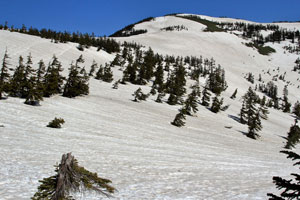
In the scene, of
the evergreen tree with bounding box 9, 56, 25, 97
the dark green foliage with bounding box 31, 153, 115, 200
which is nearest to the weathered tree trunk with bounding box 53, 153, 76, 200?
the dark green foliage with bounding box 31, 153, 115, 200

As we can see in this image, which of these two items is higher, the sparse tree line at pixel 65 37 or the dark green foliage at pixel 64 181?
the sparse tree line at pixel 65 37

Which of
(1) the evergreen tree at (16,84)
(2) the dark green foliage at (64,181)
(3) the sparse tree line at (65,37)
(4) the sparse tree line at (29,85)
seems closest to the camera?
(2) the dark green foliage at (64,181)

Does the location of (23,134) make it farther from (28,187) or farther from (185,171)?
(185,171)

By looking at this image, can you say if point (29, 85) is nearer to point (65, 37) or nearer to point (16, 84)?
point (16, 84)

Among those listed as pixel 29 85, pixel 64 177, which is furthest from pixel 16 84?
pixel 64 177

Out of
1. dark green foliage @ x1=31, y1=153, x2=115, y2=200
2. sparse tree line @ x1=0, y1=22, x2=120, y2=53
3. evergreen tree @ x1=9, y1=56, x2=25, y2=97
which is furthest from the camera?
sparse tree line @ x1=0, y1=22, x2=120, y2=53

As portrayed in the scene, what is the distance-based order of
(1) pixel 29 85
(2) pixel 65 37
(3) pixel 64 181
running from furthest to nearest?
(2) pixel 65 37, (1) pixel 29 85, (3) pixel 64 181

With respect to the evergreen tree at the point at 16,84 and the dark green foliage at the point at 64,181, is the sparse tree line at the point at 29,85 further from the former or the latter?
the dark green foliage at the point at 64,181

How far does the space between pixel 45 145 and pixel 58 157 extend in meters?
3.14

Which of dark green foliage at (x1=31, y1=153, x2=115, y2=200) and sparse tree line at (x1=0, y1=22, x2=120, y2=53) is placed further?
sparse tree line at (x1=0, y1=22, x2=120, y2=53)

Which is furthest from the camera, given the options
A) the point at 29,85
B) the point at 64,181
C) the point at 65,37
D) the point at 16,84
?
the point at 65,37

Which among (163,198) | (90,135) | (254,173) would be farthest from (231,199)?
(90,135)

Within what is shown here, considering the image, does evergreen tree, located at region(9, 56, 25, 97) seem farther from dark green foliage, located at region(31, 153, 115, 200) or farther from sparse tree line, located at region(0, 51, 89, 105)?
dark green foliage, located at region(31, 153, 115, 200)

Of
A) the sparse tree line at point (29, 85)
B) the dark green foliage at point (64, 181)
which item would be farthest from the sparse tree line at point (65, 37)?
the dark green foliage at point (64, 181)
